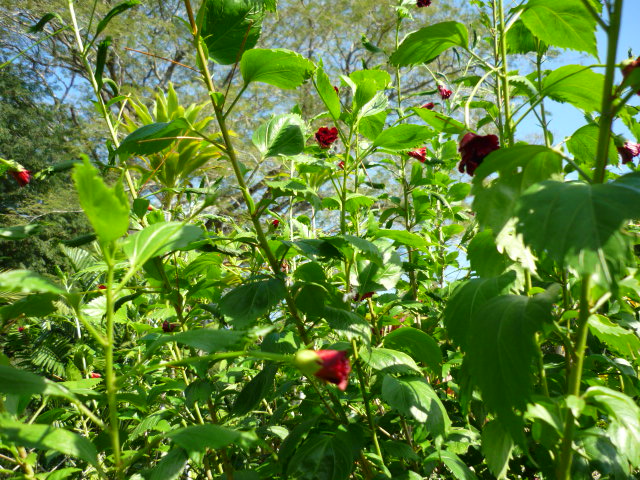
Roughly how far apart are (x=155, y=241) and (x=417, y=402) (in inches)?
21.3

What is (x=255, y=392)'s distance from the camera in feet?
2.87

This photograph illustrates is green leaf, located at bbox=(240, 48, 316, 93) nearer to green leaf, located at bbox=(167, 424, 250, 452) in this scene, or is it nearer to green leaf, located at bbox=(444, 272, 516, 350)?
green leaf, located at bbox=(444, 272, 516, 350)

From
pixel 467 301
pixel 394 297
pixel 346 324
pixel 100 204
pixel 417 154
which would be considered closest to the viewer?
pixel 100 204

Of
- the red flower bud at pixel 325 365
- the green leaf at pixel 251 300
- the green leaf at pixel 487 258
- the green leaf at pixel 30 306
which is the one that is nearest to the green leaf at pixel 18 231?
the green leaf at pixel 30 306

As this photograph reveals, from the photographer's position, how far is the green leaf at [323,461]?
766mm

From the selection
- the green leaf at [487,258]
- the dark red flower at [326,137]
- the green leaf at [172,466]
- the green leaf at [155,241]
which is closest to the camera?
the green leaf at [155,241]

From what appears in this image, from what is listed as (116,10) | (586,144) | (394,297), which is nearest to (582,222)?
(586,144)

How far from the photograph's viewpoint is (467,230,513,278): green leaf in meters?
0.75

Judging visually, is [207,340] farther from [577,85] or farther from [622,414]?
[577,85]

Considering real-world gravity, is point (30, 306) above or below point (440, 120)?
below

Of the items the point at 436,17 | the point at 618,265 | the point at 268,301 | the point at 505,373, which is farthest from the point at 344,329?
the point at 436,17

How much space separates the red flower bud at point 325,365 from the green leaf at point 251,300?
1.03 ft

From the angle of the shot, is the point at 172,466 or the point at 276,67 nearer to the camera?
the point at 172,466

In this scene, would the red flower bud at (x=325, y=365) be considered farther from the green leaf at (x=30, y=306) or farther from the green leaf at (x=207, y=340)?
the green leaf at (x=30, y=306)
